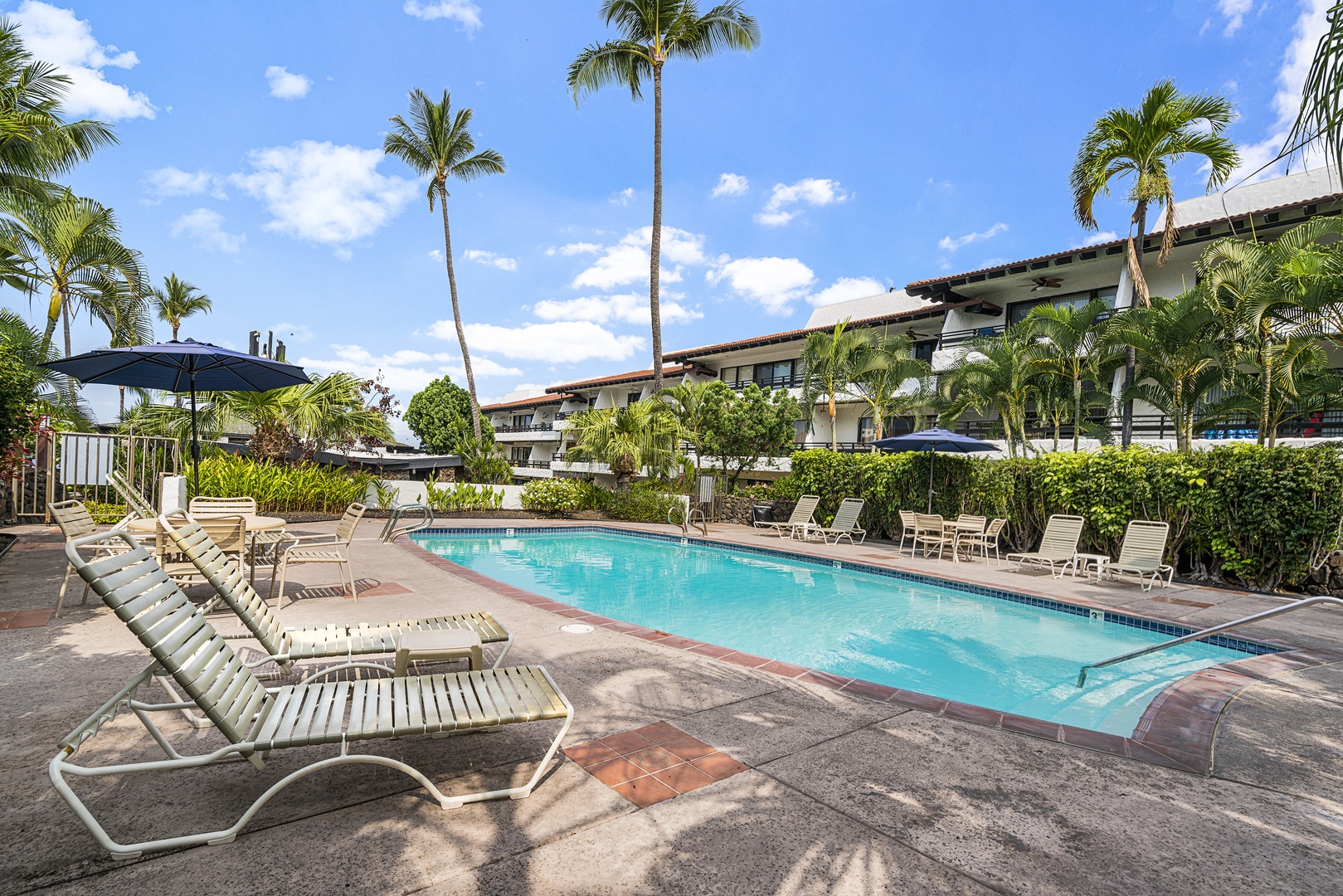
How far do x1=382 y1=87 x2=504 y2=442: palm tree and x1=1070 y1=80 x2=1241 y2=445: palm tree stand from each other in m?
19.8

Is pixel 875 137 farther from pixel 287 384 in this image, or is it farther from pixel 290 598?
pixel 290 598

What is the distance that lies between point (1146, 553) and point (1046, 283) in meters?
14.9

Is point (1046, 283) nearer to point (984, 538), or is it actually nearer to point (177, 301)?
point (984, 538)

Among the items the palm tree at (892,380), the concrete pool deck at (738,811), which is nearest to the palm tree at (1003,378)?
the palm tree at (892,380)

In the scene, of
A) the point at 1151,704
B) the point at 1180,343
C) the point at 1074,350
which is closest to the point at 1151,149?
the point at 1074,350

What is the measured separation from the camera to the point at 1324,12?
2379 millimetres

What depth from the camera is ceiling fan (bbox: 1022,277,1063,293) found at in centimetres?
2125

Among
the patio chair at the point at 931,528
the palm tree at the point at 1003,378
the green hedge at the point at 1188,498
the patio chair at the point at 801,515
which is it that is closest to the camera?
the green hedge at the point at 1188,498

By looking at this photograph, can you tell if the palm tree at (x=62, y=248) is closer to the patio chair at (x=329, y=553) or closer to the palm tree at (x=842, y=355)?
the patio chair at (x=329, y=553)

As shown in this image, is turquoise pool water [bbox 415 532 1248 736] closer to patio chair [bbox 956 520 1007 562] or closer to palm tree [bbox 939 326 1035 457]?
patio chair [bbox 956 520 1007 562]

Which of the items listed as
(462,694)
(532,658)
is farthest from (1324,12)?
(532,658)

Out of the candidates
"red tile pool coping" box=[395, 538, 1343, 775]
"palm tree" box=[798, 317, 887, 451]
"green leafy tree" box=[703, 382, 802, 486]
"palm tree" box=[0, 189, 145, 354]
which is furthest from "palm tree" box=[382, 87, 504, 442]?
"red tile pool coping" box=[395, 538, 1343, 775]

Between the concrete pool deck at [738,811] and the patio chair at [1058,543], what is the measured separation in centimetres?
640

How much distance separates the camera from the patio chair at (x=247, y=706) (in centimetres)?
222
